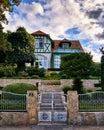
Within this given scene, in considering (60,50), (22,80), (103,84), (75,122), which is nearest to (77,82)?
(103,84)

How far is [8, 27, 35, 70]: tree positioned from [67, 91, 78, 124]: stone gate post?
81.1 ft

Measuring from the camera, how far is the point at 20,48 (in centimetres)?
3744

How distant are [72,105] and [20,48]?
2519cm

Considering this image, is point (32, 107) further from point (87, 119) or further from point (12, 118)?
point (87, 119)

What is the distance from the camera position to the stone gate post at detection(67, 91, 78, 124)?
13.1m

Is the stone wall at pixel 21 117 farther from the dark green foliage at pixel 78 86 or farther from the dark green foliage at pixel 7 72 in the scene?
the dark green foliage at pixel 7 72

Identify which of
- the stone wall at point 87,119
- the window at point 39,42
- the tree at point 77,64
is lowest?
the stone wall at point 87,119

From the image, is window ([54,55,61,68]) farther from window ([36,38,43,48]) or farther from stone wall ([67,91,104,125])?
stone wall ([67,91,104,125])

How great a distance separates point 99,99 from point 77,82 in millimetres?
10907

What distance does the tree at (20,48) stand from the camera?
37.2 m

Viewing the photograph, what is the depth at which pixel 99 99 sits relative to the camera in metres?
13.2

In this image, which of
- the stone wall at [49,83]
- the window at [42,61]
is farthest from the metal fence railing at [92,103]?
the window at [42,61]

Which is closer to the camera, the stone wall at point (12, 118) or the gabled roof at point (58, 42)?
the stone wall at point (12, 118)

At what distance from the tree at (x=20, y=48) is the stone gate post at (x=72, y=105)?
2472cm
